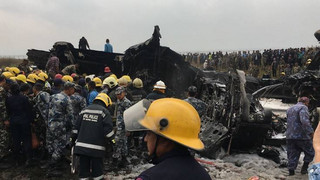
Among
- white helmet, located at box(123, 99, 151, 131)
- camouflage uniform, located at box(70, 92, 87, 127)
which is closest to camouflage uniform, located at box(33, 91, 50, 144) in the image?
camouflage uniform, located at box(70, 92, 87, 127)

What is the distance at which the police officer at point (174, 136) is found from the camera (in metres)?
1.60

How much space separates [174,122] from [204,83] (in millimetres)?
7422

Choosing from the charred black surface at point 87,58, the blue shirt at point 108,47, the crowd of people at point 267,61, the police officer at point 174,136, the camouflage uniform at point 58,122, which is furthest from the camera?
the crowd of people at point 267,61

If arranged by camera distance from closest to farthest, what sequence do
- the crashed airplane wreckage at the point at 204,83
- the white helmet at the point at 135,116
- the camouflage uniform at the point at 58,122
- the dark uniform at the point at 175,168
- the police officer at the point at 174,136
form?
the dark uniform at the point at 175,168 → the police officer at the point at 174,136 → the white helmet at the point at 135,116 → the camouflage uniform at the point at 58,122 → the crashed airplane wreckage at the point at 204,83

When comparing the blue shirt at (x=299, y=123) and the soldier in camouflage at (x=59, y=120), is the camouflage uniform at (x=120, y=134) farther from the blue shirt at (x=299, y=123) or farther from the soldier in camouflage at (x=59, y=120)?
the blue shirt at (x=299, y=123)

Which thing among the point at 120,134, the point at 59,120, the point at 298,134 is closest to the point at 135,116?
the point at 59,120

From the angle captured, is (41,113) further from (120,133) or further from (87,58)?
(87,58)

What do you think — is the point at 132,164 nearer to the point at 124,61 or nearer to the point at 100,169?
the point at 100,169

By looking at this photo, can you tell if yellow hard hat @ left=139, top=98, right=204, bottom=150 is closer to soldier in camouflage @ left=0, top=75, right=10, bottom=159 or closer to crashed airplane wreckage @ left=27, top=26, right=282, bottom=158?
crashed airplane wreckage @ left=27, top=26, right=282, bottom=158

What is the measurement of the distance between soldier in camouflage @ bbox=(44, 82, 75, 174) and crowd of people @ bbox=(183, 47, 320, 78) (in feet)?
45.8

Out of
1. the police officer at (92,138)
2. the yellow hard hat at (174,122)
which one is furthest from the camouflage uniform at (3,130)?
the yellow hard hat at (174,122)

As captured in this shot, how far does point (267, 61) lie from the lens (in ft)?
80.7

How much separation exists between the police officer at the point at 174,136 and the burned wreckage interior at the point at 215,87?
4.77 m

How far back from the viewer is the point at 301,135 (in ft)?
18.9
